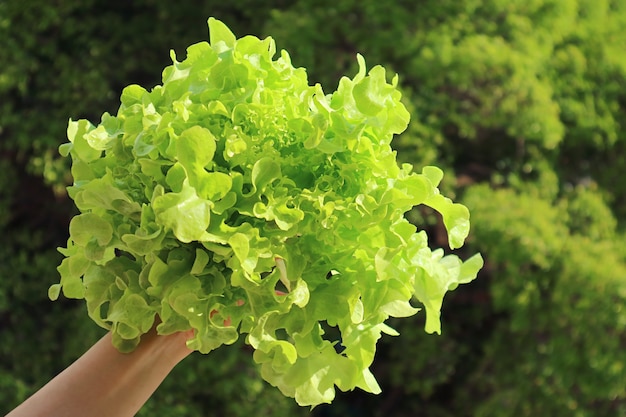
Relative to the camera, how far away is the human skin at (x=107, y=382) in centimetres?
100

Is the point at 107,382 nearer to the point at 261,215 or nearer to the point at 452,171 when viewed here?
the point at 261,215

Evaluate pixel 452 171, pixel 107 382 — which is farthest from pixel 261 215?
pixel 452 171

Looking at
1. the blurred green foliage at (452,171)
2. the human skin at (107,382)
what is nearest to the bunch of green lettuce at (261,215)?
the human skin at (107,382)

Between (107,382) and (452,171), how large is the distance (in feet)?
8.57

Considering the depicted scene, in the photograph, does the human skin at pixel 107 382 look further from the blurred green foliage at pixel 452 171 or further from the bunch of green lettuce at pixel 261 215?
the blurred green foliage at pixel 452 171

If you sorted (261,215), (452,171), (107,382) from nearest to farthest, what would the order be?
1. (261,215)
2. (107,382)
3. (452,171)

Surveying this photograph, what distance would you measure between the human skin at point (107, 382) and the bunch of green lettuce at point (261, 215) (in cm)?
4

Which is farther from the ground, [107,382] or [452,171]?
[107,382]

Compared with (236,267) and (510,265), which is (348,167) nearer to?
(236,267)

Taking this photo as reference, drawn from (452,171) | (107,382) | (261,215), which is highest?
(261,215)

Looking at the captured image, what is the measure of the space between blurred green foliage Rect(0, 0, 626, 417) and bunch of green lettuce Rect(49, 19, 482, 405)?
2353mm

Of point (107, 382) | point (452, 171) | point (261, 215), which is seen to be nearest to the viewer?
point (261, 215)

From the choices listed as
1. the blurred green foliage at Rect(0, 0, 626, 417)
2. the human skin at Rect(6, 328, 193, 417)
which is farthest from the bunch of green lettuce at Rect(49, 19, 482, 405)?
the blurred green foliage at Rect(0, 0, 626, 417)

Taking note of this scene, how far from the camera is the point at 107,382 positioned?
3.32 ft
